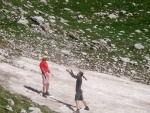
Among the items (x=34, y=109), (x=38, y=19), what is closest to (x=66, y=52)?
(x=38, y=19)

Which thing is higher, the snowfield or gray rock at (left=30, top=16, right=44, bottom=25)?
gray rock at (left=30, top=16, right=44, bottom=25)

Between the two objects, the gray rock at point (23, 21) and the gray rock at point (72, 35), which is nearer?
the gray rock at point (72, 35)

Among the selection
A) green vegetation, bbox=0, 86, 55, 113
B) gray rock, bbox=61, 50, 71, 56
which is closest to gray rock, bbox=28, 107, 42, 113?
green vegetation, bbox=0, 86, 55, 113

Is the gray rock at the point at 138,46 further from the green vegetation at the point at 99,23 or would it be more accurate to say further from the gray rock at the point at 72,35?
the gray rock at the point at 72,35

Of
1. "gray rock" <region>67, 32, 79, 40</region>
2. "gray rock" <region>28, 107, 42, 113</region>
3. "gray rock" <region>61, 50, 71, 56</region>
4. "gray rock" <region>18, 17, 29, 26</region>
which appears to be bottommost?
"gray rock" <region>28, 107, 42, 113</region>

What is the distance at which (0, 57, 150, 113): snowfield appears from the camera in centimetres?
1925

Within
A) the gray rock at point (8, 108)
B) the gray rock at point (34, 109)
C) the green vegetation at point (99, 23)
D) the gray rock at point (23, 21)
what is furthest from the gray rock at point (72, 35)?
the gray rock at point (8, 108)

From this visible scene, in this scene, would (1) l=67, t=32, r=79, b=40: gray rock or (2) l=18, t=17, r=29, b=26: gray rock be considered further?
(2) l=18, t=17, r=29, b=26: gray rock

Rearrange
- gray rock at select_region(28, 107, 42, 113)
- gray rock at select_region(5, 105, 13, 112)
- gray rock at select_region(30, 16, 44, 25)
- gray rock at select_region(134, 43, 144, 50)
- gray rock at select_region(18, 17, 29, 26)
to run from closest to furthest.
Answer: gray rock at select_region(5, 105, 13, 112), gray rock at select_region(28, 107, 42, 113), gray rock at select_region(134, 43, 144, 50), gray rock at select_region(18, 17, 29, 26), gray rock at select_region(30, 16, 44, 25)

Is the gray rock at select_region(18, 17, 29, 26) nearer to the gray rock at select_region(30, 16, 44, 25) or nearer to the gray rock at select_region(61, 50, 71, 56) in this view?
the gray rock at select_region(30, 16, 44, 25)

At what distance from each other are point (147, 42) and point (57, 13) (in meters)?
11.0

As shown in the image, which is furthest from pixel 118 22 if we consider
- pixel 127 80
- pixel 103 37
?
pixel 127 80

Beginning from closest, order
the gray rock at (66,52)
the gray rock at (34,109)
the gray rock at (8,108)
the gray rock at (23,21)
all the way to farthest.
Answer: the gray rock at (8,108) → the gray rock at (34,109) → the gray rock at (66,52) → the gray rock at (23,21)

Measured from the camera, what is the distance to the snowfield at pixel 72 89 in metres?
19.2
